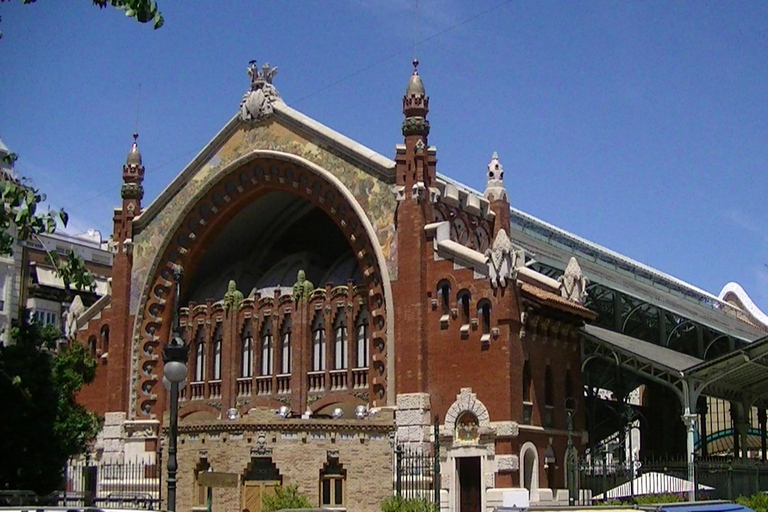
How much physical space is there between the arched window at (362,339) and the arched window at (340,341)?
618 mm

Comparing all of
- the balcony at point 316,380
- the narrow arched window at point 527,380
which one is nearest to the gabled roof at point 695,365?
the narrow arched window at point 527,380

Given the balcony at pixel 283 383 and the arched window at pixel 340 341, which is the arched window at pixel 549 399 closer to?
the arched window at pixel 340 341

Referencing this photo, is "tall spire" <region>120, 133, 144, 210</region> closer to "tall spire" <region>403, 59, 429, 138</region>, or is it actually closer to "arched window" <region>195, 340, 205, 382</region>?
"arched window" <region>195, 340, 205, 382</region>

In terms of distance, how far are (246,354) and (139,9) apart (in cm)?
3420

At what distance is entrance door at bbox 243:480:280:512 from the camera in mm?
39062

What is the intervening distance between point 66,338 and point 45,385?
816 centimetres

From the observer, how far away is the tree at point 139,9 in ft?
50.5

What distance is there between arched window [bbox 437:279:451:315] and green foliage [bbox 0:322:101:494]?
15.6 metres

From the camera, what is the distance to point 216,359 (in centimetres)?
4962

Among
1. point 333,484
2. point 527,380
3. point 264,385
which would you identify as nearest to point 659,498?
point 527,380

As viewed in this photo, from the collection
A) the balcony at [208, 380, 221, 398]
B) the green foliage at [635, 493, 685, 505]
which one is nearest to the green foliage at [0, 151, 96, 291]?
the green foliage at [635, 493, 685, 505]

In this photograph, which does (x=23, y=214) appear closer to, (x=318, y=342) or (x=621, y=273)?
(x=318, y=342)

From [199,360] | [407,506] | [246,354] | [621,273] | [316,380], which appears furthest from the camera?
[621,273]

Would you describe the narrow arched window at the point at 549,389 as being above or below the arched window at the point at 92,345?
below
